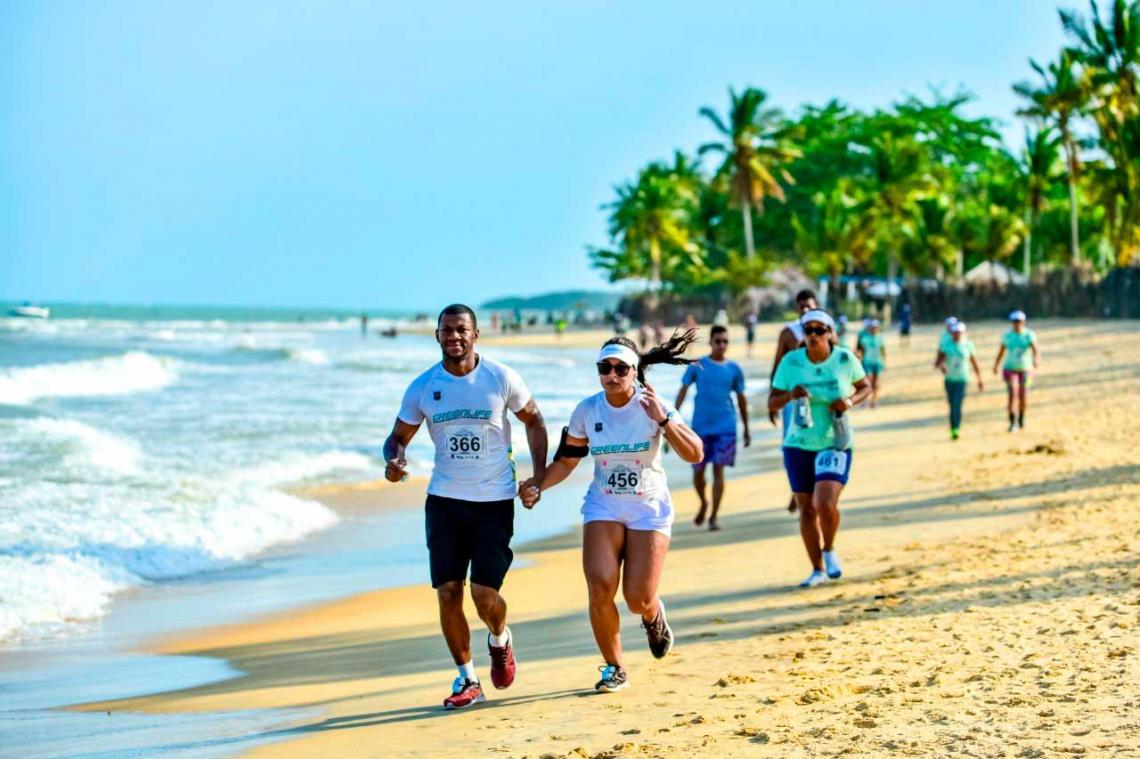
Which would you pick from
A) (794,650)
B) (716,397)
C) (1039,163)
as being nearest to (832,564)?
(794,650)

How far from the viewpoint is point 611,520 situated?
6.08 metres

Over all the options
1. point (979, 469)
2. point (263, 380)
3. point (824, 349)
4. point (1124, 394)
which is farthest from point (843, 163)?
point (824, 349)

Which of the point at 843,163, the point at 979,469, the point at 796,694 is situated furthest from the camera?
the point at 843,163

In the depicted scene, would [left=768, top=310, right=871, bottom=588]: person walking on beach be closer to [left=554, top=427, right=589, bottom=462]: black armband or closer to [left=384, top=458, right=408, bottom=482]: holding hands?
[left=554, top=427, right=589, bottom=462]: black armband

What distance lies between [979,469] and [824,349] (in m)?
6.62

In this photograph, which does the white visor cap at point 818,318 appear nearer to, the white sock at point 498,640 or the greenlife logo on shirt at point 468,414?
the greenlife logo on shirt at point 468,414

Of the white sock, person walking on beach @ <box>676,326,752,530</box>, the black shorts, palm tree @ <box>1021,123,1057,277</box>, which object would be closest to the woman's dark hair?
the black shorts

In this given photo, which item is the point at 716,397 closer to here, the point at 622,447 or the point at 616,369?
the point at 622,447

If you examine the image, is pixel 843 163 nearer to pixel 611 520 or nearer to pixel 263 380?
pixel 263 380

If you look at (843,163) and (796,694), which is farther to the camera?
(843,163)

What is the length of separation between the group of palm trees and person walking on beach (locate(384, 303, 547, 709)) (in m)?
41.9

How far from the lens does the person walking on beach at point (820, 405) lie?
8.10 meters

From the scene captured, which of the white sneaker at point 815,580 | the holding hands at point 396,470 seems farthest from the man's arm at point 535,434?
the white sneaker at point 815,580

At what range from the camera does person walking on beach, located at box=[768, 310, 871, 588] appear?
319 inches
